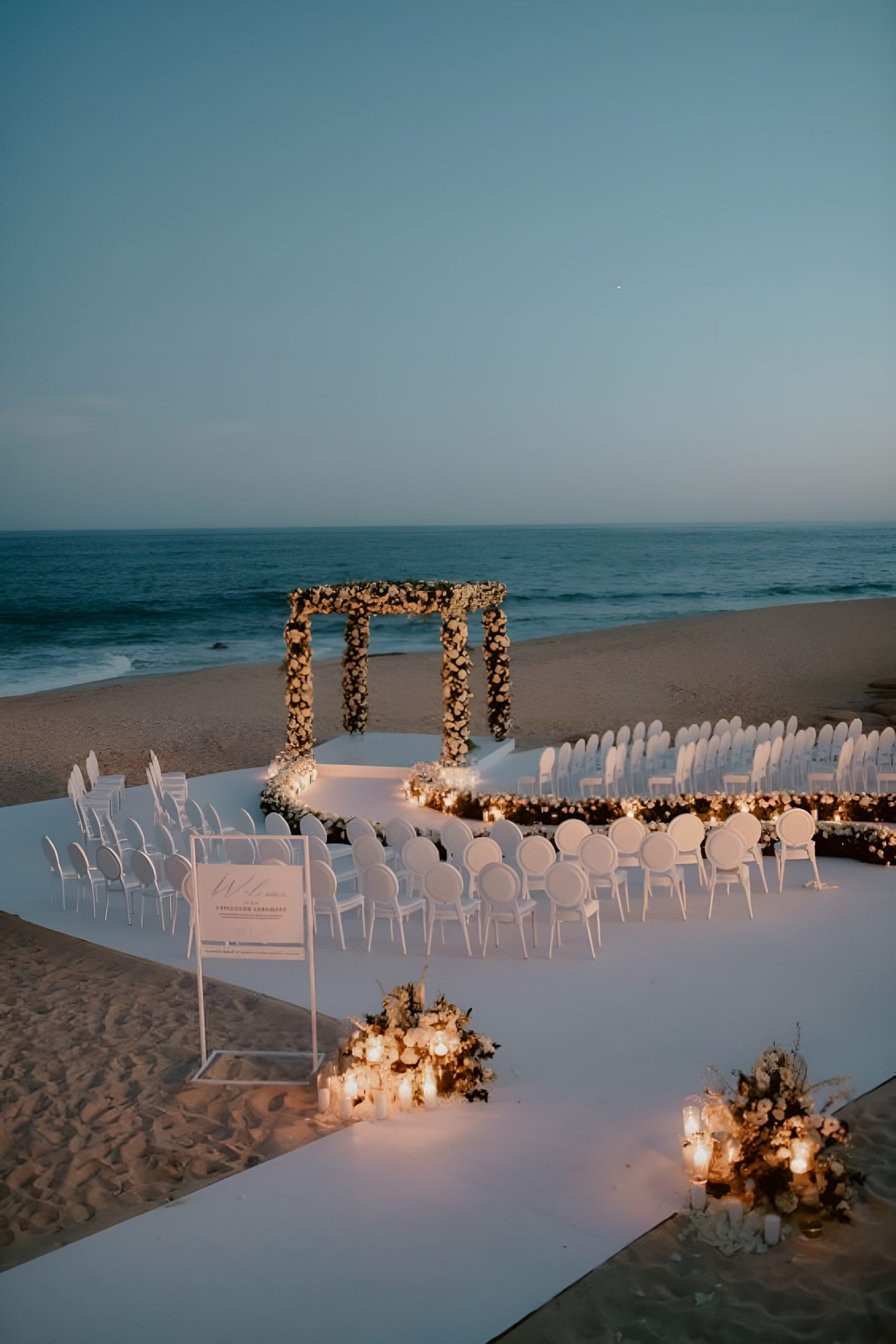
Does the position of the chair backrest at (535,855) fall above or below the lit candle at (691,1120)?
above

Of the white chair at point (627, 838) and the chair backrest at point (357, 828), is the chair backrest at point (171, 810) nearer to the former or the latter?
the chair backrest at point (357, 828)

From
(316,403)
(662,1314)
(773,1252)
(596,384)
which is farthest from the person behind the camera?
(316,403)

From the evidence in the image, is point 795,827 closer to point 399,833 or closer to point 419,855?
point 419,855

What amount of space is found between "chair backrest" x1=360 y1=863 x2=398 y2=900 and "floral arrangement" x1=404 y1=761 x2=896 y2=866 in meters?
3.28

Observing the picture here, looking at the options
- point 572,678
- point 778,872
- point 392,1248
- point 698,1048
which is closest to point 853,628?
point 572,678

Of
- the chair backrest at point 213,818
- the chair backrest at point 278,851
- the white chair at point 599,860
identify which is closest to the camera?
the white chair at point 599,860

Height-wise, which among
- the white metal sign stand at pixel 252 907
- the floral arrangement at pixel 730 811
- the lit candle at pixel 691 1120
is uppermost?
the white metal sign stand at pixel 252 907

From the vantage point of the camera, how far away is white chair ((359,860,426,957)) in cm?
833

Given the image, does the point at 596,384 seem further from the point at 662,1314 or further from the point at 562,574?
the point at 662,1314

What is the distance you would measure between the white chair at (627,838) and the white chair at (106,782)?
22.6 ft

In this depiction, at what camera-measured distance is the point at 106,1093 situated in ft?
19.9

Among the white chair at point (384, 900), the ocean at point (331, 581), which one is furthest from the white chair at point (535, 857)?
the ocean at point (331, 581)

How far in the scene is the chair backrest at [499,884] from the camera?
26.6 feet

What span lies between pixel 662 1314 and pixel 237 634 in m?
43.9
